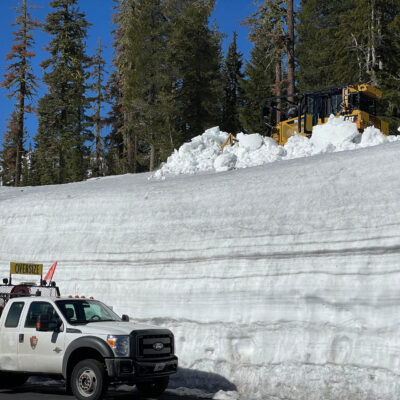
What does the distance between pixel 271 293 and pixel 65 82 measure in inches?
1468

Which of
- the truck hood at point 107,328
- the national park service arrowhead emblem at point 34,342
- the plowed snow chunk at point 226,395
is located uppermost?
the truck hood at point 107,328

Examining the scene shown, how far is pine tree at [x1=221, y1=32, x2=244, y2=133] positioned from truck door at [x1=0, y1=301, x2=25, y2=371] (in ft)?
102

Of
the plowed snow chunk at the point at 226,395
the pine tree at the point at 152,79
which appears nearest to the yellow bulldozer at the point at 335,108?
the pine tree at the point at 152,79

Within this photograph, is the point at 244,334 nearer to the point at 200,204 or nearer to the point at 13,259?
the point at 200,204

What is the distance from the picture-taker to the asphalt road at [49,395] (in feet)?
31.6

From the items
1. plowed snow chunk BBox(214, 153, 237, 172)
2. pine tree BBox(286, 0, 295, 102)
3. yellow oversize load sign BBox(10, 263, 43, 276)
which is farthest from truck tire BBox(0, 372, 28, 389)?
pine tree BBox(286, 0, 295, 102)

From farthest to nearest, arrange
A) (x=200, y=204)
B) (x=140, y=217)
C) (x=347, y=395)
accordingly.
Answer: (x=140, y=217) < (x=200, y=204) < (x=347, y=395)

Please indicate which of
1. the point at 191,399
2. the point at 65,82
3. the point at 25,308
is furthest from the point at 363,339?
the point at 65,82

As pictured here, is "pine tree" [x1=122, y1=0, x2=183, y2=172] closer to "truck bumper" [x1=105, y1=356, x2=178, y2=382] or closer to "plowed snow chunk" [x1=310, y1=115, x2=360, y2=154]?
"plowed snow chunk" [x1=310, y1=115, x2=360, y2=154]

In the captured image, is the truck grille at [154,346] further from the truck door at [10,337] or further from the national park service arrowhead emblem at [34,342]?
the truck door at [10,337]

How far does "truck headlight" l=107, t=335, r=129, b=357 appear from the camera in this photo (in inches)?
348

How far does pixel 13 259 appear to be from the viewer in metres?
Result: 18.5

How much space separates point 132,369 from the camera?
882 cm

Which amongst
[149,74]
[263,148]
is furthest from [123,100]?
[263,148]
